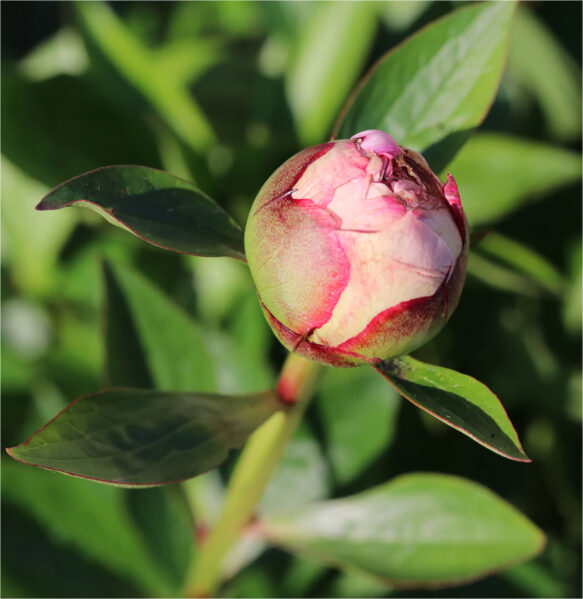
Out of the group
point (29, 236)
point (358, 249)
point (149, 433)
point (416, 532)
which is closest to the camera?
point (358, 249)

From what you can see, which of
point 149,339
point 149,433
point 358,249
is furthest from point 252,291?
point 358,249

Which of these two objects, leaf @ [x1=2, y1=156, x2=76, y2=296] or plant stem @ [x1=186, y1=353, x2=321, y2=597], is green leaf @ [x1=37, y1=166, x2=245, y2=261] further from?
leaf @ [x1=2, y1=156, x2=76, y2=296]

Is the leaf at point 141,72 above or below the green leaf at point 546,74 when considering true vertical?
above

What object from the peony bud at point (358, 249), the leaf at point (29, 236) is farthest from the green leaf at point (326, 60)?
the peony bud at point (358, 249)

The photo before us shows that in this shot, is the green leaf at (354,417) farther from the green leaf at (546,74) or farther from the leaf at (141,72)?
the green leaf at (546,74)

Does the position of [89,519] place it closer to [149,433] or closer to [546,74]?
[149,433]

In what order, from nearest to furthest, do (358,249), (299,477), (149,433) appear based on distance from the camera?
(358,249), (149,433), (299,477)

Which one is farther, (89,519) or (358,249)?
(89,519)
